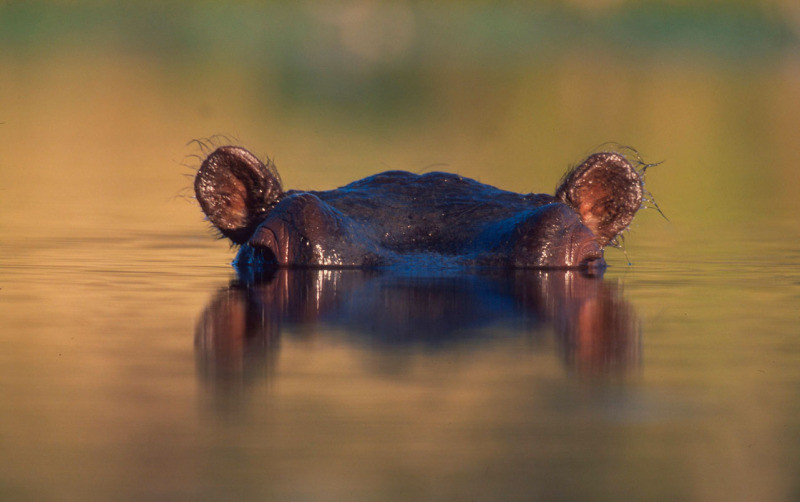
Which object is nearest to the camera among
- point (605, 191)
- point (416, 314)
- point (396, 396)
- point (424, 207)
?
point (396, 396)

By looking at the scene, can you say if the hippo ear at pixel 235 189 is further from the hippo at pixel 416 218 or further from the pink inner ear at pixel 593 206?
the pink inner ear at pixel 593 206

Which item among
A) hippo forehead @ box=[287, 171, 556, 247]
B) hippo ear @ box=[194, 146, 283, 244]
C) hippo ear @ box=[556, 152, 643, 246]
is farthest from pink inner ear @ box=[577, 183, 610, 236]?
hippo ear @ box=[194, 146, 283, 244]

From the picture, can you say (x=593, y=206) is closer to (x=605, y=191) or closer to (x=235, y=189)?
(x=605, y=191)

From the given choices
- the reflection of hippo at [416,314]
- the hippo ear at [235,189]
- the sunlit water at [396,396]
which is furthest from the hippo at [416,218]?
the sunlit water at [396,396]

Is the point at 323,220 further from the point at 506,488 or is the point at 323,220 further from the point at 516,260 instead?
the point at 506,488

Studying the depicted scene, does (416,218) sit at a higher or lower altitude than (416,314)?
higher

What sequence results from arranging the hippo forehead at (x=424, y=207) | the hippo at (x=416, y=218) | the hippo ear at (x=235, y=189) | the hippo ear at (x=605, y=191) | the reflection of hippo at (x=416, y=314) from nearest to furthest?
the reflection of hippo at (x=416, y=314) → the hippo at (x=416, y=218) → the hippo forehead at (x=424, y=207) → the hippo ear at (x=235, y=189) → the hippo ear at (x=605, y=191)

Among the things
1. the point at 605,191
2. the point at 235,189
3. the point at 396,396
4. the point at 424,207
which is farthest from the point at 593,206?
the point at 396,396

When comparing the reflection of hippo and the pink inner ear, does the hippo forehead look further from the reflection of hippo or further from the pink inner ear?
the reflection of hippo

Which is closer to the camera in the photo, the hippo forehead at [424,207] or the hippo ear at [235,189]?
the hippo forehead at [424,207]
